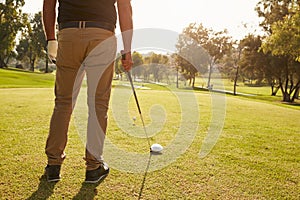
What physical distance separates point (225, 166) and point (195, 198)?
940 mm

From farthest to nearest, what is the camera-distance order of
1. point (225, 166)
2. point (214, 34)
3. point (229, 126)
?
point (214, 34), point (229, 126), point (225, 166)

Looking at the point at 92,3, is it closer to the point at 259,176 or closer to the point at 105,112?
the point at 105,112

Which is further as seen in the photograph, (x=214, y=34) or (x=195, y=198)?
(x=214, y=34)

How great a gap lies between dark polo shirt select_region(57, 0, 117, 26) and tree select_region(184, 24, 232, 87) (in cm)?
3773

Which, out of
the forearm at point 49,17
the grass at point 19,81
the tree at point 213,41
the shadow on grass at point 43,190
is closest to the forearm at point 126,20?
the forearm at point 49,17

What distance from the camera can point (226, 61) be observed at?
44469 millimetres

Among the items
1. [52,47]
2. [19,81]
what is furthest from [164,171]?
[19,81]

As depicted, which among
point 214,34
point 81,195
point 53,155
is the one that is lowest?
point 81,195

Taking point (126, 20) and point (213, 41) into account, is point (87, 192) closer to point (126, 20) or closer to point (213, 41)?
point (126, 20)

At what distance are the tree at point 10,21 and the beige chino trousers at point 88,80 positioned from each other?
4129 cm

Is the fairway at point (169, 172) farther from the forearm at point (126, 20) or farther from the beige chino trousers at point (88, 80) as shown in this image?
the forearm at point (126, 20)

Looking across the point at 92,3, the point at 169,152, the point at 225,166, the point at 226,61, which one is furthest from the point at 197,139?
the point at 226,61

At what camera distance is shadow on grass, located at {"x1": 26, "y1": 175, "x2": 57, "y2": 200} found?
2088 mm

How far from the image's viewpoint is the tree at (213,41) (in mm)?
39500
